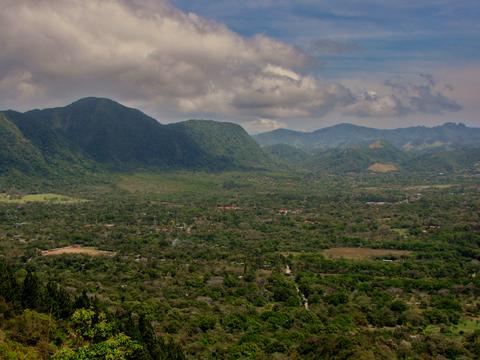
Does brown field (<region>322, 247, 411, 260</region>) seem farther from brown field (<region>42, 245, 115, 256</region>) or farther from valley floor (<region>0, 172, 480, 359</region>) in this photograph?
brown field (<region>42, 245, 115, 256</region>)

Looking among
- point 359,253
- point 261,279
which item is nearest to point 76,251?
point 261,279

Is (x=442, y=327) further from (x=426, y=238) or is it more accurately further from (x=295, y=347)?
(x=426, y=238)

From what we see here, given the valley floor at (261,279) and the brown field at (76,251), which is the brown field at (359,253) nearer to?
the valley floor at (261,279)

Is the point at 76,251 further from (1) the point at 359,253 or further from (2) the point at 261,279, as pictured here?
(1) the point at 359,253

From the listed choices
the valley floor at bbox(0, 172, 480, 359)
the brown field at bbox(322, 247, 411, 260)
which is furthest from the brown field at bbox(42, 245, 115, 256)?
the brown field at bbox(322, 247, 411, 260)

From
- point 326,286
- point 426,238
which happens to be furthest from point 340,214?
point 326,286

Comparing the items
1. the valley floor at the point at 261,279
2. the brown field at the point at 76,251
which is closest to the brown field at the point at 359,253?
the valley floor at the point at 261,279
